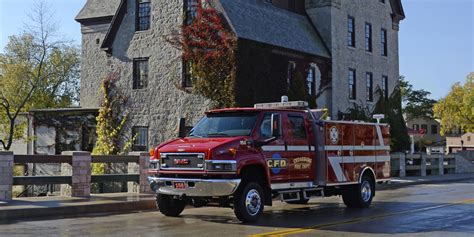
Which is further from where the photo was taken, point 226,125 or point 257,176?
point 226,125

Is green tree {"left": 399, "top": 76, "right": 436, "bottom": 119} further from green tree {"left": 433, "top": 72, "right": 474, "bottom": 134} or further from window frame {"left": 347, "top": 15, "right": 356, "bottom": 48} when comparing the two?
window frame {"left": 347, "top": 15, "right": 356, "bottom": 48}

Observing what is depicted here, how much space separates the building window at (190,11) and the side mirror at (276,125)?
15.3 metres

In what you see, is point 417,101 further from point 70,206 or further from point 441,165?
point 70,206

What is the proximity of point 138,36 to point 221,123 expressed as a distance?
16892mm

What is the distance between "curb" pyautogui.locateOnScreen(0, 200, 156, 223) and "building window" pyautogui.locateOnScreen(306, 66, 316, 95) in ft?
55.1

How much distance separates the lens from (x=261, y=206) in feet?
39.3

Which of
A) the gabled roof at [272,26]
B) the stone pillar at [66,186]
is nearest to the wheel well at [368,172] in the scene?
the stone pillar at [66,186]

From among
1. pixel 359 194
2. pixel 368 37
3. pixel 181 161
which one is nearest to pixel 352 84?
pixel 368 37

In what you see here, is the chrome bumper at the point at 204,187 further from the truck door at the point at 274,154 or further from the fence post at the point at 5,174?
the fence post at the point at 5,174

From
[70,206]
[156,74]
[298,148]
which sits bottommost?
[70,206]

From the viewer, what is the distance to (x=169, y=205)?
13.0 metres

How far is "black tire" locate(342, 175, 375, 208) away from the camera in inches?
597

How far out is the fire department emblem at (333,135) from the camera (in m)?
14.1

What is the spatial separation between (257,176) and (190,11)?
639 inches
